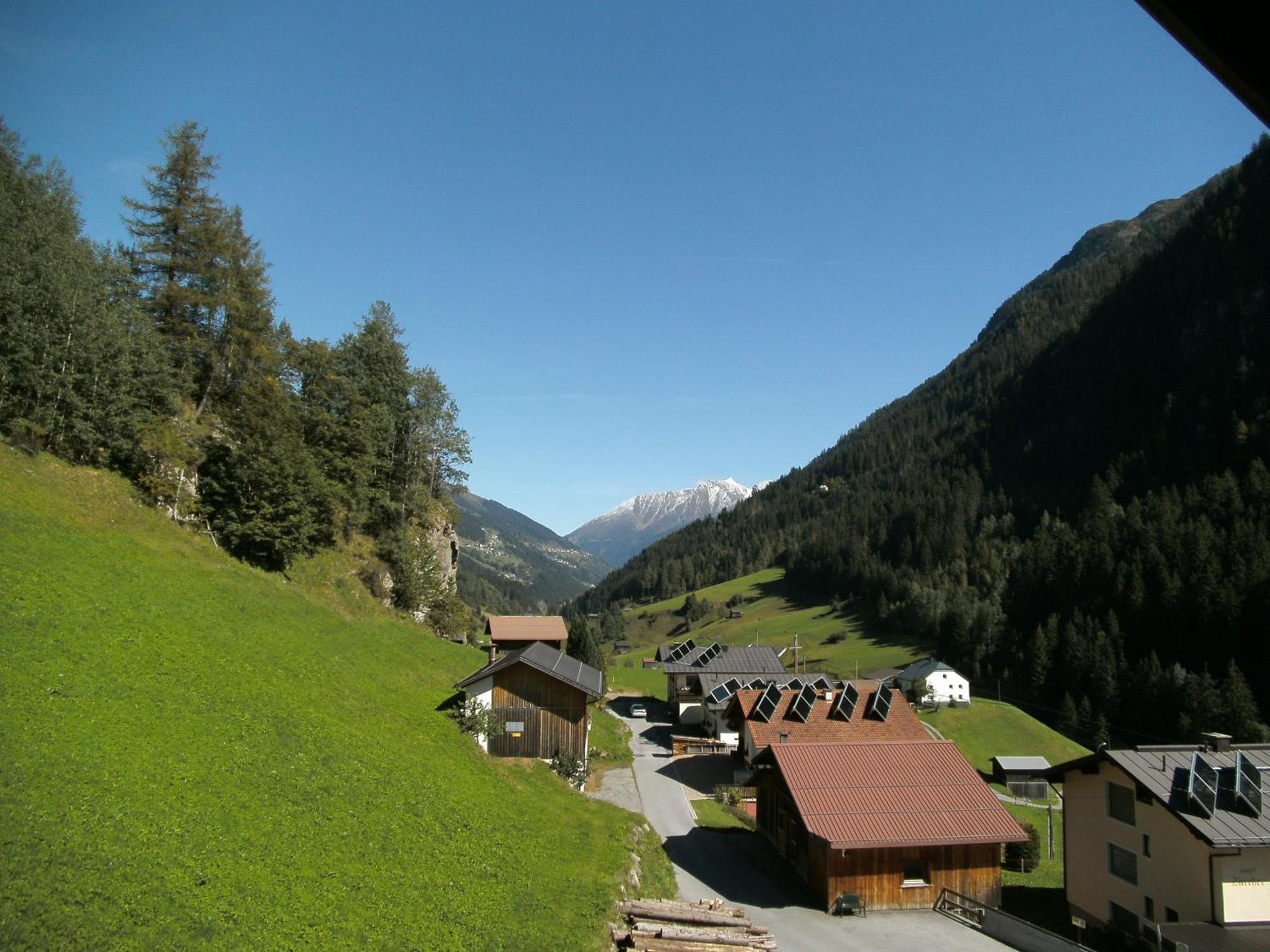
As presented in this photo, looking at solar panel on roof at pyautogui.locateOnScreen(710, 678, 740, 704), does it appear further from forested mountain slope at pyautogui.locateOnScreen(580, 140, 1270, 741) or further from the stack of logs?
forested mountain slope at pyautogui.locateOnScreen(580, 140, 1270, 741)

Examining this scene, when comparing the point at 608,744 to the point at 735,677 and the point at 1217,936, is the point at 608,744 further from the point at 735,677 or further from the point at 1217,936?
the point at 1217,936

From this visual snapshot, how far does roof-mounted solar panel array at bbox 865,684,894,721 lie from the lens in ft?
168

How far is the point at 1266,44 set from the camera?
220 cm

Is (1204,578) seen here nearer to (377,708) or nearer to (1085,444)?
(1085,444)

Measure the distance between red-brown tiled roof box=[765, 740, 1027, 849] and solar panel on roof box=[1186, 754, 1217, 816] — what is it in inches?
259

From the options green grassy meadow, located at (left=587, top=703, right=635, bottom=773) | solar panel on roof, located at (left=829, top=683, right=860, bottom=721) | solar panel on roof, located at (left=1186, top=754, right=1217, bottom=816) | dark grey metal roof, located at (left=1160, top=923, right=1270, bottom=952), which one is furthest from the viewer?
solar panel on roof, located at (left=829, top=683, right=860, bottom=721)

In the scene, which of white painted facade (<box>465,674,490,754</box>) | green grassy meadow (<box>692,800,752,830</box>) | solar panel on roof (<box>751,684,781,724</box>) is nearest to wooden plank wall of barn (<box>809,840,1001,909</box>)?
green grassy meadow (<box>692,800,752,830</box>)

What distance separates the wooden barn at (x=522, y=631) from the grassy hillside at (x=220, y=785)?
29519 millimetres

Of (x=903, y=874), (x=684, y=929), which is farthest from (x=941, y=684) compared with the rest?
(x=684, y=929)

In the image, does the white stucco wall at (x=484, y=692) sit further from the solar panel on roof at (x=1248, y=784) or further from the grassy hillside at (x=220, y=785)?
the solar panel on roof at (x=1248, y=784)

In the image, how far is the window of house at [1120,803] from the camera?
93.4ft

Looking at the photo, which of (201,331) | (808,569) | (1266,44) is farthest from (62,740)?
(808,569)

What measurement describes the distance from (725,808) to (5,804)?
Result: 37635 mm

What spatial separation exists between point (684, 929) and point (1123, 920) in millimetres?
18467
